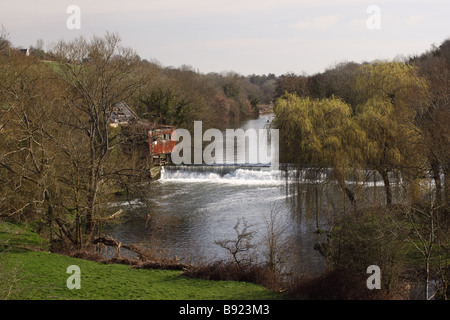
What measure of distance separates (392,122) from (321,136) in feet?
9.78

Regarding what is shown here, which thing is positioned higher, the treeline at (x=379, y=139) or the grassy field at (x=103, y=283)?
the treeline at (x=379, y=139)

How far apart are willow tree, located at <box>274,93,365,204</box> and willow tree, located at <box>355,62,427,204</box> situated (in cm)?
59

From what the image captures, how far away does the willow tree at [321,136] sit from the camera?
1861 cm

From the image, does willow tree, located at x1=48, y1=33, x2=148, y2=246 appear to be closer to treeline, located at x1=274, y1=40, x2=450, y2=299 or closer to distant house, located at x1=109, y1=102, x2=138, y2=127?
treeline, located at x1=274, y1=40, x2=450, y2=299

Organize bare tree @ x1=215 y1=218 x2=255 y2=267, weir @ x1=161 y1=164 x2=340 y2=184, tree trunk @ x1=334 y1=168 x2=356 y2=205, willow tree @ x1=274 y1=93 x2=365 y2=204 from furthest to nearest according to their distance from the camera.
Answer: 1. weir @ x1=161 y1=164 x2=340 y2=184
2. willow tree @ x1=274 y1=93 x2=365 y2=204
3. tree trunk @ x1=334 y1=168 x2=356 y2=205
4. bare tree @ x1=215 y1=218 x2=255 y2=267

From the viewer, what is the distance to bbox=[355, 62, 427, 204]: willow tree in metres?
17.9

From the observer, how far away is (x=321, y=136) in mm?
19312

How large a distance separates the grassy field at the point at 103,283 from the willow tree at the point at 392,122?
8.91 m

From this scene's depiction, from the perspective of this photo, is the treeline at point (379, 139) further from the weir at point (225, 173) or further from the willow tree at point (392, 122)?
the weir at point (225, 173)

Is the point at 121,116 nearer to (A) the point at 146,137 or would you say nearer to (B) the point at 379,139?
(A) the point at 146,137

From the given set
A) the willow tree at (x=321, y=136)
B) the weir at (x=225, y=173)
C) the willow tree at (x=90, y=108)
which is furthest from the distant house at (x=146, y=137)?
the willow tree at (x=321, y=136)

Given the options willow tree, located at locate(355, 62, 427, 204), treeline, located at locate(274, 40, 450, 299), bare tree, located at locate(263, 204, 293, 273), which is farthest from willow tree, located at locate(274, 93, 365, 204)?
bare tree, located at locate(263, 204, 293, 273)

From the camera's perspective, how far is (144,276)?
43.9 feet
